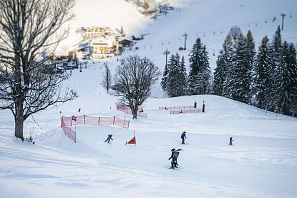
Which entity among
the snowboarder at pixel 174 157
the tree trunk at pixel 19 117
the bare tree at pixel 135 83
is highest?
the bare tree at pixel 135 83

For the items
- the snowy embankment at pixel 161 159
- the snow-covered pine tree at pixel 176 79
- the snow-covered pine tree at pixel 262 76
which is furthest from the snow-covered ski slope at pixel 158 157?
the snow-covered pine tree at pixel 176 79

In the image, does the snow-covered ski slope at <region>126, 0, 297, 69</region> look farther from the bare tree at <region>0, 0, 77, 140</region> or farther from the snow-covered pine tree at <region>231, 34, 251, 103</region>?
the bare tree at <region>0, 0, 77, 140</region>

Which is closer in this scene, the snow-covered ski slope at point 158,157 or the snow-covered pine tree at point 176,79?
the snow-covered ski slope at point 158,157

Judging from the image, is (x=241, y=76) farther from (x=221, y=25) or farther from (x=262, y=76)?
(x=221, y=25)

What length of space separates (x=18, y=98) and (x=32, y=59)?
2.02 m

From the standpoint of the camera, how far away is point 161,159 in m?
19.6

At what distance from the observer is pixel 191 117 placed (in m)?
41.2

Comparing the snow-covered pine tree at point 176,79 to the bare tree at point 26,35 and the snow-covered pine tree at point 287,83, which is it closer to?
the snow-covered pine tree at point 287,83

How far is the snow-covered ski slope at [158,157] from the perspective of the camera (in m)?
8.77

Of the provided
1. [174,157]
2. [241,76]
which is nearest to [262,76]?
[241,76]

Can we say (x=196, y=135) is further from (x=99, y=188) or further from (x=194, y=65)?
(x=194, y=65)

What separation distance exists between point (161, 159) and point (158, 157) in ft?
1.80

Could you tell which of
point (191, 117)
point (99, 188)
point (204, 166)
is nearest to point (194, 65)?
point (191, 117)

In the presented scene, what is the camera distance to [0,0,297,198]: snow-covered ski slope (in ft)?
28.8
